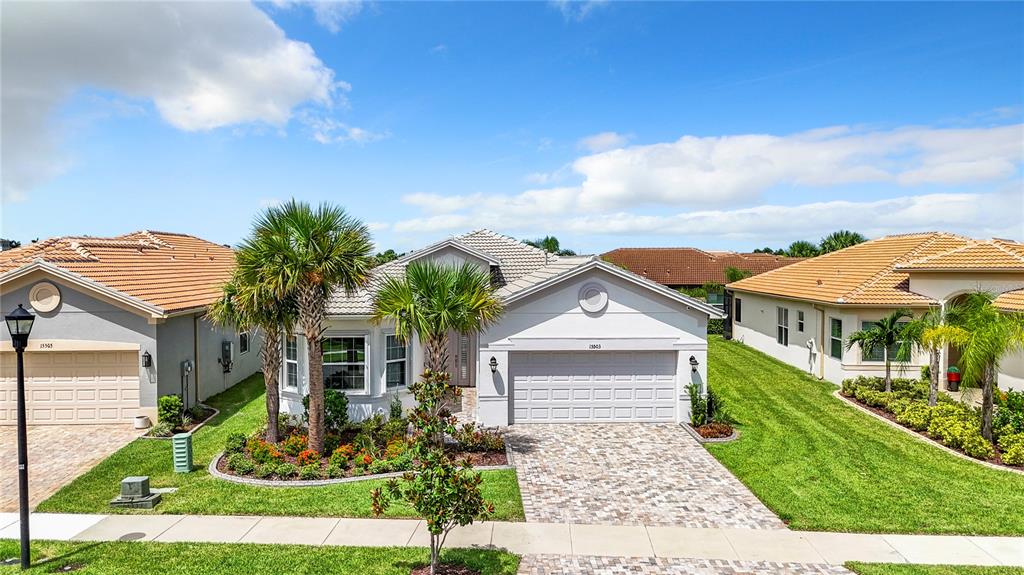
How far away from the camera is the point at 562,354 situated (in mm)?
16734

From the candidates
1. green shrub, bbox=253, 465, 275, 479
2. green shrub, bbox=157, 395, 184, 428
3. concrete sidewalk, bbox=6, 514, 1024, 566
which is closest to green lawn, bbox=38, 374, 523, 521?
concrete sidewalk, bbox=6, 514, 1024, 566

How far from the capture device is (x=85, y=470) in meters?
12.9

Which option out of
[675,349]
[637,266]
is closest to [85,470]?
[675,349]

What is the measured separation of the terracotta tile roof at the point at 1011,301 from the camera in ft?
58.5

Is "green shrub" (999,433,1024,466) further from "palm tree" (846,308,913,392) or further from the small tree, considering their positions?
the small tree

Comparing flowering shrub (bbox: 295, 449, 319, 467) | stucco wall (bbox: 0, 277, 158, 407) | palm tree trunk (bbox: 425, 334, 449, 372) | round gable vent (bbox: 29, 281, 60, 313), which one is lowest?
flowering shrub (bbox: 295, 449, 319, 467)

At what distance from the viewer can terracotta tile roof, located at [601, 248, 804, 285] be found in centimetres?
4856

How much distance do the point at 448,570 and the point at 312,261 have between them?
7.02m

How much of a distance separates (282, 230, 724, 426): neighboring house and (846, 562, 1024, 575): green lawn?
774 cm

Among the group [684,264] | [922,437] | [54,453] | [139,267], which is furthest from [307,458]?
[684,264]

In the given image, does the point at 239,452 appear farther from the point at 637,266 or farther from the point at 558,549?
the point at 637,266

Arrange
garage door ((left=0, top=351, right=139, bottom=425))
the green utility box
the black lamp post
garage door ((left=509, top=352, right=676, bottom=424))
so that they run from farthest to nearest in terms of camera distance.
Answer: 1. garage door ((left=509, top=352, right=676, bottom=424))
2. garage door ((left=0, top=351, right=139, bottom=425))
3. the green utility box
4. the black lamp post

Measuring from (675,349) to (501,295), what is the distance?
4968 mm

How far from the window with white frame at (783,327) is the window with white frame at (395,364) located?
17.1 m
